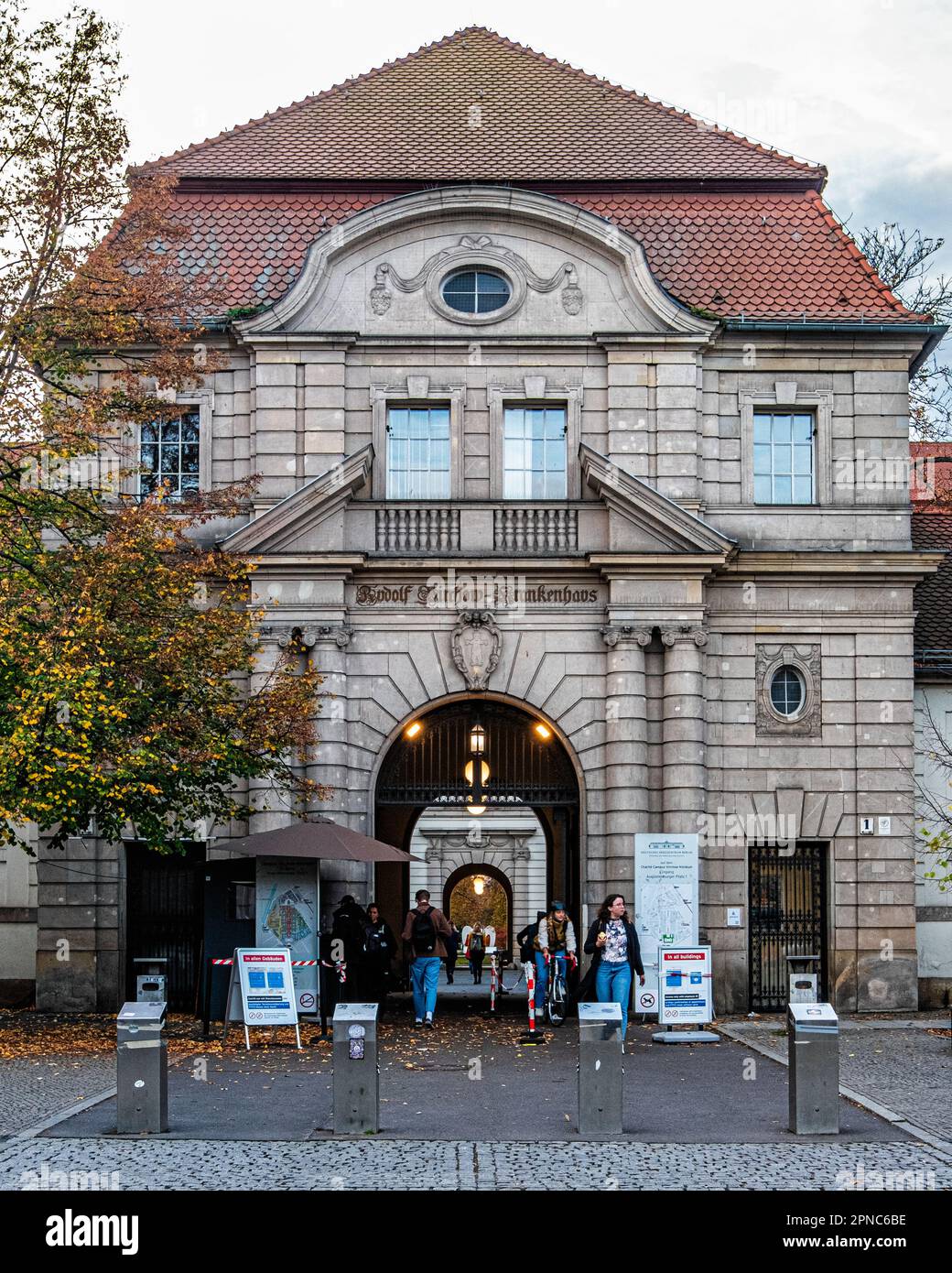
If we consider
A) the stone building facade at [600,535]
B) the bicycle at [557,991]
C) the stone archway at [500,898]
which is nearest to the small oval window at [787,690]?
the stone building facade at [600,535]

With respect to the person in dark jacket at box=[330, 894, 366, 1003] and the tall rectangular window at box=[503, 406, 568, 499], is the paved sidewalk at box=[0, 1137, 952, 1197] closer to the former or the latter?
the person in dark jacket at box=[330, 894, 366, 1003]

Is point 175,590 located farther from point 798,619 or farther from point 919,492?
point 919,492

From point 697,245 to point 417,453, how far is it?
18.6 feet

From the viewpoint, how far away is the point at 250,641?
25859 mm

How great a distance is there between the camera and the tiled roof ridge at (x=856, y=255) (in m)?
27.4

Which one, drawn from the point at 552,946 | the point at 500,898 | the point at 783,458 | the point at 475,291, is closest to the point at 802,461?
the point at 783,458

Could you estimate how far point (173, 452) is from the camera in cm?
2733

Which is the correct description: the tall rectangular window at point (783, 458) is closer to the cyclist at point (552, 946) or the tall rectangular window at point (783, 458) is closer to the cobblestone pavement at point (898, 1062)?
the cyclist at point (552, 946)

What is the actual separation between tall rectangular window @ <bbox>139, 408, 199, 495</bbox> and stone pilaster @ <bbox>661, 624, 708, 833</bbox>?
774 cm

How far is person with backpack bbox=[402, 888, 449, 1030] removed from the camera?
23.7m

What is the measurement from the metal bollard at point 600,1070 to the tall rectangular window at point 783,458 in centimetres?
1417

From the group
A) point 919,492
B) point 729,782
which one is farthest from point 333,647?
point 919,492

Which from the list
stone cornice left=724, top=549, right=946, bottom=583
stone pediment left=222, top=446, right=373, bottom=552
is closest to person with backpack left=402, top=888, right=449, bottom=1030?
stone pediment left=222, top=446, right=373, bottom=552

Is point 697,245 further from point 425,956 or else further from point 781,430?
point 425,956
